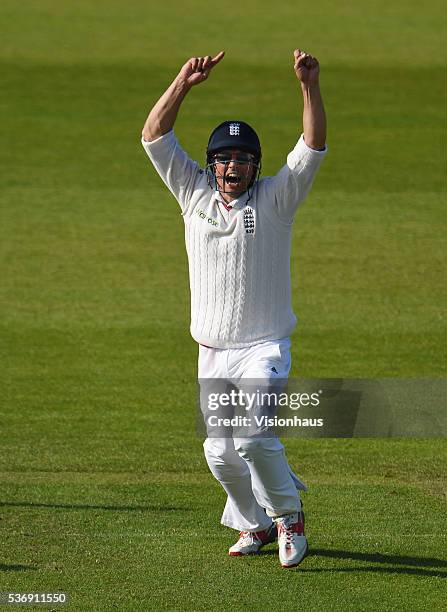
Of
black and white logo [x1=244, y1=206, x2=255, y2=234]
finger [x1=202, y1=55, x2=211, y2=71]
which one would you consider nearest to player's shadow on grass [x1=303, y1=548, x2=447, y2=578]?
black and white logo [x1=244, y1=206, x2=255, y2=234]

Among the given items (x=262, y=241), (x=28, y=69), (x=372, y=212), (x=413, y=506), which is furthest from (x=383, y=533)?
(x=28, y=69)

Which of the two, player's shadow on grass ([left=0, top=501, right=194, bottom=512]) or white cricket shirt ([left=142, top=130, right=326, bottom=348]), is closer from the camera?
white cricket shirt ([left=142, top=130, right=326, bottom=348])

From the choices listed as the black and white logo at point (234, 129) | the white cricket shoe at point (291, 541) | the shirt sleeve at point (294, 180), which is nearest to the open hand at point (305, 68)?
the shirt sleeve at point (294, 180)

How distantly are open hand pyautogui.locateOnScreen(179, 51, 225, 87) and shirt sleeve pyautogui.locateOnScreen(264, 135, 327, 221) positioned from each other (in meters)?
0.63

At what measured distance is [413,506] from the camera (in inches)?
348

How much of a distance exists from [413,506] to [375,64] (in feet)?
69.9

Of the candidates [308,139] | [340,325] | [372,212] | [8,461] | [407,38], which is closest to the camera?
[308,139]

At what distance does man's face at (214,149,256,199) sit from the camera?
766 cm

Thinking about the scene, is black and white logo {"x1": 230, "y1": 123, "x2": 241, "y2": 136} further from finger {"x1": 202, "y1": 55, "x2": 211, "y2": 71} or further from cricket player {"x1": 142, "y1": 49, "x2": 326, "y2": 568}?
finger {"x1": 202, "y1": 55, "x2": 211, "y2": 71}

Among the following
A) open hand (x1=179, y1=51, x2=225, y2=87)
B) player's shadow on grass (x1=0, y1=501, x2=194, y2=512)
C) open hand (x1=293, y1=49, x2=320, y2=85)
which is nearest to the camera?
open hand (x1=293, y1=49, x2=320, y2=85)

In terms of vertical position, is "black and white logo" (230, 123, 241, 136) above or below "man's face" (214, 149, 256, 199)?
above

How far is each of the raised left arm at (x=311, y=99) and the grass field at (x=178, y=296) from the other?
2263 mm

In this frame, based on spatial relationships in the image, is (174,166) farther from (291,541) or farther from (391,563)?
(391,563)

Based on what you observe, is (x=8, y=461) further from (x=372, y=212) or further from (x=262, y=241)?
(x=372, y=212)
